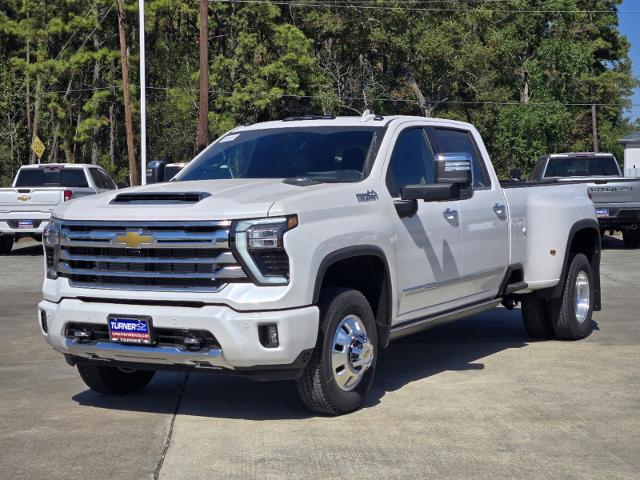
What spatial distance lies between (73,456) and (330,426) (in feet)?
5.32

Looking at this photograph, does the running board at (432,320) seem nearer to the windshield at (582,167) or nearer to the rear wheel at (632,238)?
the rear wheel at (632,238)

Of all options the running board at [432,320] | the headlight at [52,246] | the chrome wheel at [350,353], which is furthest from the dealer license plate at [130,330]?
the running board at [432,320]

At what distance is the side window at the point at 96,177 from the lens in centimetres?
2423

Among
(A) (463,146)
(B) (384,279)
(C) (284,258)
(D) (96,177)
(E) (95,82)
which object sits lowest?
(B) (384,279)

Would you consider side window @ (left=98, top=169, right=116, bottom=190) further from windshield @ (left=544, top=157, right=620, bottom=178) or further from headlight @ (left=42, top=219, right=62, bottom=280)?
headlight @ (left=42, top=219, right=62, bottom=280)

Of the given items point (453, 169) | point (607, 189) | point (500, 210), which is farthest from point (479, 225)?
point (607, 189)

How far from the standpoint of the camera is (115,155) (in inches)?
2291

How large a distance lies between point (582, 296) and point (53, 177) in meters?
16.2

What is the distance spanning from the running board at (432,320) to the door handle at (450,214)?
729 mm

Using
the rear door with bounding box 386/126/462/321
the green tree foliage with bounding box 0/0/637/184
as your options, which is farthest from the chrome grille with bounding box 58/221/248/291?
the green tree foliage with bounding box 0/0/637/184

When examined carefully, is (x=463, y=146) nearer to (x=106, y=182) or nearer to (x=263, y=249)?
(x=263, y=249)

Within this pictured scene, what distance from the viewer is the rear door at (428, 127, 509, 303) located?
8445 mm

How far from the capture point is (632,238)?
22.5 metres

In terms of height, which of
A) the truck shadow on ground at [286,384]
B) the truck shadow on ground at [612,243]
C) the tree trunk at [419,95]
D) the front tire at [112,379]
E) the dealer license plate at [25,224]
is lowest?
the truck shadow on ground at [286,384]
